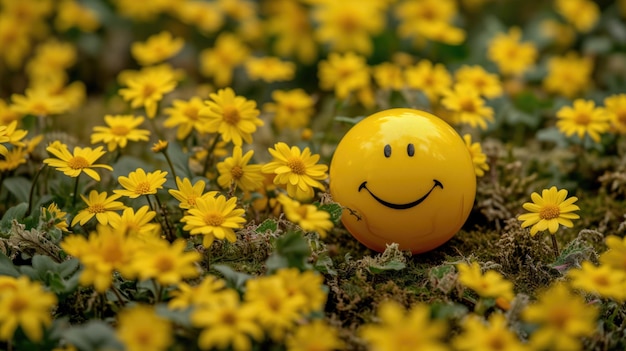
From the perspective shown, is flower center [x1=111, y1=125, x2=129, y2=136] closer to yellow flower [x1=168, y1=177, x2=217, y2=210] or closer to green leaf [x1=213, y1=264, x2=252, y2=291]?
yellow flower [x1=168, y1=177, x2=217, y2=210]

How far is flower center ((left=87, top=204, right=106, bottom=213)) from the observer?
5.61ft

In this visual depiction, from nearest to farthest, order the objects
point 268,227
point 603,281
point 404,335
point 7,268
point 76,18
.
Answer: point 404,335
point 603,281
point 7,268
point 268,227
point 76,18

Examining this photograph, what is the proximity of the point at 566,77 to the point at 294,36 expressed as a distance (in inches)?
47.5

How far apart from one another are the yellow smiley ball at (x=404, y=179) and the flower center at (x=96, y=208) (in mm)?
564

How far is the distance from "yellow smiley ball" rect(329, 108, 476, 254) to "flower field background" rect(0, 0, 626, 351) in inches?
2.7

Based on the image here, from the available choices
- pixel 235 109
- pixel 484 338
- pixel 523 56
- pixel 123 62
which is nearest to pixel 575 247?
pixel 484 338

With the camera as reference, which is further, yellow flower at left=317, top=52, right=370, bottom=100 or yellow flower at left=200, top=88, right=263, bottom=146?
yellow flower at left=317, top=52, right=370, bottom=100

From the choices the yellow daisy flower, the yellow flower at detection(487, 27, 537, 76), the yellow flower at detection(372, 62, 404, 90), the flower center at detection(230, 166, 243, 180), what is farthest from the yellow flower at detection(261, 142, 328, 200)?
the yellow flower at detection(487, 27, 537, 76)

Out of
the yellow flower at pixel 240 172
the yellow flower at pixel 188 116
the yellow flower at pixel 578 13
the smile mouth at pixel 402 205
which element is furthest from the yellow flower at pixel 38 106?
the yellow flower at pixel 578 13

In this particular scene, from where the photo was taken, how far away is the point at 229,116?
1.87 m

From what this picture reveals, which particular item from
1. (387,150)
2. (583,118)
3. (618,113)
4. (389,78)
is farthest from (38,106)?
(618,113)

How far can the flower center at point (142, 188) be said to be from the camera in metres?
1.70

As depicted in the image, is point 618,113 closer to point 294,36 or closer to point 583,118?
→ point 583,118

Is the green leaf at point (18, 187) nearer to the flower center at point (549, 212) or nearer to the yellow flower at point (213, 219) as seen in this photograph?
the yellow flower at point (213, 219)
